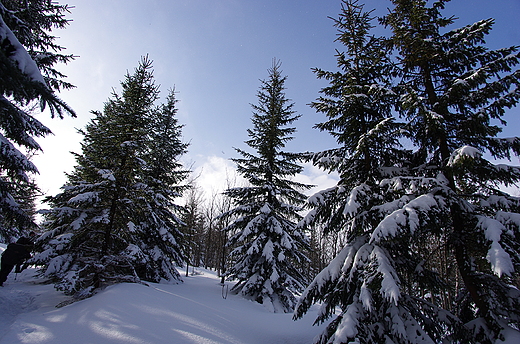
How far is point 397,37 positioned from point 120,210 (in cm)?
1229

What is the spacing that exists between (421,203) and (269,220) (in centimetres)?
802

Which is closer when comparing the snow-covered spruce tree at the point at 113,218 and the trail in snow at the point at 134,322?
the trail in snow at the point at 134,322

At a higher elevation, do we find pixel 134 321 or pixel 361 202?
pixel 361 202

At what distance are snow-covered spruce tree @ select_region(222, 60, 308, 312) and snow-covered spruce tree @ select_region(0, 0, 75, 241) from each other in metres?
8.21

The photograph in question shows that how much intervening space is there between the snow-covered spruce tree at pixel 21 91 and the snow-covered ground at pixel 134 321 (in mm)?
2528

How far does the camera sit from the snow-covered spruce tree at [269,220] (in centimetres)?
1084

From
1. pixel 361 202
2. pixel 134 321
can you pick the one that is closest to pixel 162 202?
pixel 134 321

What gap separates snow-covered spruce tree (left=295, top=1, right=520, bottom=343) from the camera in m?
4.38

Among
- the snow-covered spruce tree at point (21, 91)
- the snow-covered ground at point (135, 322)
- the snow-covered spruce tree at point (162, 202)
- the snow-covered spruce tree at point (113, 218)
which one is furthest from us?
the snow-covered spruce tree at point (162, 202)

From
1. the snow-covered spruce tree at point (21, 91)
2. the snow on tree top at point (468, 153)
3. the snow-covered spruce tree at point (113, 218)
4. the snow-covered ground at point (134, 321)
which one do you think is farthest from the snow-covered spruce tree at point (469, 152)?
the snow-covered spruce tree at point (113, 218)

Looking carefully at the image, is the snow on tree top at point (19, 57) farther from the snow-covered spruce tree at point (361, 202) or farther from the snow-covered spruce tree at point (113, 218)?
the snow-covered spruce tree at point (361, 202)

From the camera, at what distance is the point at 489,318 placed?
4742 millimetres

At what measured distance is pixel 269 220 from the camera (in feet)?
38.0

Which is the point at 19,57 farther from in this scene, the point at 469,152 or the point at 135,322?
the point at 469,152
